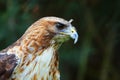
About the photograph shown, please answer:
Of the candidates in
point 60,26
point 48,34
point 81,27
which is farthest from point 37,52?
point 81,27

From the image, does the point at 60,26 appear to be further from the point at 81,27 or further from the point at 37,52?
the point at 81,27

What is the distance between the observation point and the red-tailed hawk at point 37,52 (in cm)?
644

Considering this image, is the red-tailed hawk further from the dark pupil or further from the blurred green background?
the blurred green background

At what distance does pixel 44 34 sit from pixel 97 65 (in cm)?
548

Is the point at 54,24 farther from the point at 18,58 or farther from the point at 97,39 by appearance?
the point at 97,39

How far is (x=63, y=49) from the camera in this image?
11312 mm

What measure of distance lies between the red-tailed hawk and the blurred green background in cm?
434

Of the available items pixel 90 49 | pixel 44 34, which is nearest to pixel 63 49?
pixel 90 49

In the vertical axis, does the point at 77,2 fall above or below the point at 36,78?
above

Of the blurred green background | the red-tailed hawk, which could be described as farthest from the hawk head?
the blurred green background

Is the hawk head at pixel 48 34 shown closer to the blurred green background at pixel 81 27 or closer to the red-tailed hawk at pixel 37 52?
the red-tailed hawk at pixel 37 52

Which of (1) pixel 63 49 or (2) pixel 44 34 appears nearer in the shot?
(2) pixel 44 34

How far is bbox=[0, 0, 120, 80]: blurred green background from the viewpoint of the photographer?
11125 millimetres

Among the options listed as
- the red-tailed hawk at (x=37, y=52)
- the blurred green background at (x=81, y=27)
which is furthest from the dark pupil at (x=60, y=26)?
the blurred green background at (x=81, y=27)
